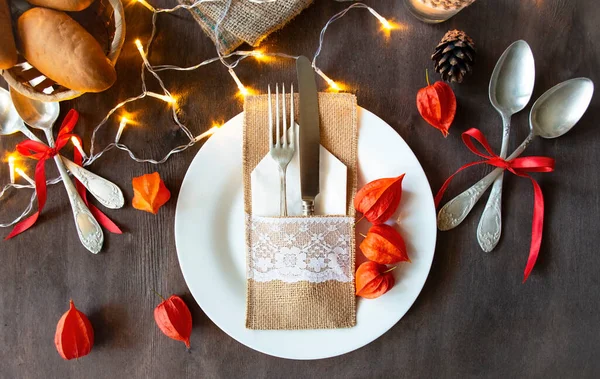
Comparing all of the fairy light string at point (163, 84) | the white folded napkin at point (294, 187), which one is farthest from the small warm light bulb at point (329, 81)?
the white folded napkin at point (294, 187)

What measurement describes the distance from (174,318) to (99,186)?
0.74ft

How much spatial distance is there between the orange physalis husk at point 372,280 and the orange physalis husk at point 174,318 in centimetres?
26

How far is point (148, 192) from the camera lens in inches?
23.0

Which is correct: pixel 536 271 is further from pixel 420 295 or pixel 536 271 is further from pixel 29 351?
pixel 29 351

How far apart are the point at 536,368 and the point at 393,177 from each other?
0.37 meters

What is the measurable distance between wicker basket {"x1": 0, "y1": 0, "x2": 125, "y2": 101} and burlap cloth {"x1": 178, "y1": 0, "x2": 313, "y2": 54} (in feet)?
0.35

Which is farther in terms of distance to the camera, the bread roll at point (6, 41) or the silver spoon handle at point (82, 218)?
the silver spoon handle at point (82, 218)

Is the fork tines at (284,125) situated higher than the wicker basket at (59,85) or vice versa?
the wicker basket at (59,85)

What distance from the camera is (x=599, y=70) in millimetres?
630

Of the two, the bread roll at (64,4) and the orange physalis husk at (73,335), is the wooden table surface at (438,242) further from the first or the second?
the bread roll at (64,4)

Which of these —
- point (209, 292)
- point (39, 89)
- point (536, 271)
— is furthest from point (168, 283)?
point (536, 271)

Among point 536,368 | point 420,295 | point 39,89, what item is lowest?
point 536,368

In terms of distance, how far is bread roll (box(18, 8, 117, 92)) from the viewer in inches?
19.2

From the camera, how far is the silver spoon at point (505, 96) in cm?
62
